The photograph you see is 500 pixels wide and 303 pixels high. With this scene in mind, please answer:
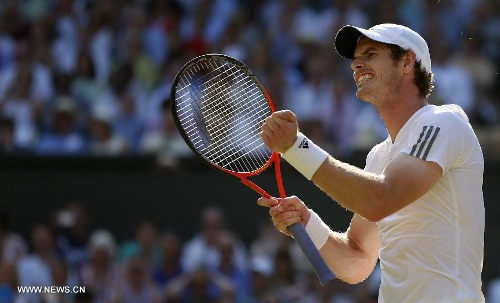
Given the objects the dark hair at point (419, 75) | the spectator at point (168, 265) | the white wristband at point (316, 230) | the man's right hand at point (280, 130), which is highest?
the dark hair at point (419, 75)

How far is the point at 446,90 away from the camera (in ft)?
31.5

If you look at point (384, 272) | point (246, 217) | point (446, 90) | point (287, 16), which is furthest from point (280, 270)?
point (384, 272)

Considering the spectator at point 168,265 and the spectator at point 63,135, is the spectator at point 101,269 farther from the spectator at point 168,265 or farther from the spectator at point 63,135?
the spectator at point 63,135

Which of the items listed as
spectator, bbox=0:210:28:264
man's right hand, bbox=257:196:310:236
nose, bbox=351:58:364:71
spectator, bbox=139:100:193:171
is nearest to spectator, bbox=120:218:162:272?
spectator, bbox=139:100:193:171

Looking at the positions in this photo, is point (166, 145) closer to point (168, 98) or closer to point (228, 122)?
point (168, 98)

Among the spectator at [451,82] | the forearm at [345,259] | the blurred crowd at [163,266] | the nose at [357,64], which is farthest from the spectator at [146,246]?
the nose at [357,64]

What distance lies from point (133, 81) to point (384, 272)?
6.75 meters

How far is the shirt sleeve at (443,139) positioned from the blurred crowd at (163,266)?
4.47 metres

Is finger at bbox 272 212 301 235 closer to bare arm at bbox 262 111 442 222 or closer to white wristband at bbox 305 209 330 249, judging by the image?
white wristband at bbox 305 209 330 249

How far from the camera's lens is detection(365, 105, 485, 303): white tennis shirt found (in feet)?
12.1

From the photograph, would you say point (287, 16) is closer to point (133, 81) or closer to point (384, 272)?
Result: point (133, 81)

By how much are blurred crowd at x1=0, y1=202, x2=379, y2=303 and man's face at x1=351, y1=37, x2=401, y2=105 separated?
4309 millimetres

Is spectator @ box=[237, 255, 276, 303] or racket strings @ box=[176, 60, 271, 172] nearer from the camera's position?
racket strings @ box=[176, 60, 271, 172]

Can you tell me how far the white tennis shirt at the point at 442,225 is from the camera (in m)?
3.69
